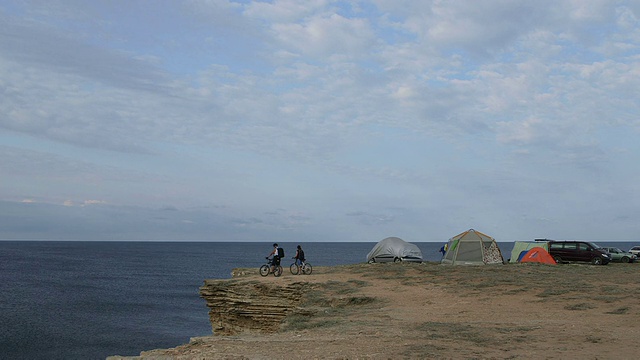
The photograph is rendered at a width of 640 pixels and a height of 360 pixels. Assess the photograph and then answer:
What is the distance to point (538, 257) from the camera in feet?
138

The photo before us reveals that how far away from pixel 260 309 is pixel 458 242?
1858 centimetres

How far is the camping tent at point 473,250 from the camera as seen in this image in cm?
3934

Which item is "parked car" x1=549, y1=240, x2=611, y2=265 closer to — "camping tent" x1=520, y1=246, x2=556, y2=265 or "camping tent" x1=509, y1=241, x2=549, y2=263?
"camping tent" x1=509, y1=241, x2=549, y2=263

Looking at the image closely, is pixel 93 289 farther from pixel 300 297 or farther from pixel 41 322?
pixel 300 297

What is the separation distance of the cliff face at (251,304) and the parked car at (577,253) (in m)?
24.2

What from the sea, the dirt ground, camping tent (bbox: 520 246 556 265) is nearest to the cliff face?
the dirt ground

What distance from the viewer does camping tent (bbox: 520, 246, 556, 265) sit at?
137 ft

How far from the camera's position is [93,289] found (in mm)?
74500

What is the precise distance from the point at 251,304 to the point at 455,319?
1237 cm

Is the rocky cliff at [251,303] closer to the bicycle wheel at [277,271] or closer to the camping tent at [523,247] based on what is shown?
the bicycle wheel at [277,271]

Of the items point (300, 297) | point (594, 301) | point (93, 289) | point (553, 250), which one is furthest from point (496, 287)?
point (93, 289)

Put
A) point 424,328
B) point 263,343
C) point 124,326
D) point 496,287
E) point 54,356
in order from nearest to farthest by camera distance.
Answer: point 263,343, point 424,328, point 496,287, point 54,356, point 124,326

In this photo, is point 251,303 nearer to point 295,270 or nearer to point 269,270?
point 269,270

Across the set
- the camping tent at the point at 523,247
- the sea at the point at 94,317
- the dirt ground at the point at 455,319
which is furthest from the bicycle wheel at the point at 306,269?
the camping tent at the point at 523,247
